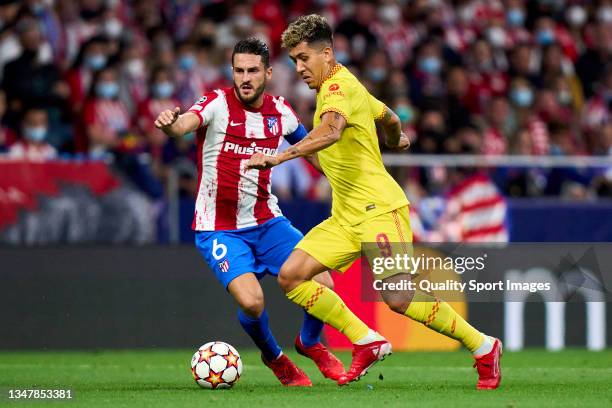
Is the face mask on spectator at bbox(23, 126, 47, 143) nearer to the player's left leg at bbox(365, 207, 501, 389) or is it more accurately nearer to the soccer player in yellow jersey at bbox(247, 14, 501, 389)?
the soccer player in yellow jersey at bbox(247, 14, 501, 389)

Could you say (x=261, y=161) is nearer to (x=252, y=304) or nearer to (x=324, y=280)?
(x=252, y=304)

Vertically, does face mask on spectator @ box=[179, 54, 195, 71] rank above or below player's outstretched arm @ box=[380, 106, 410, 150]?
above

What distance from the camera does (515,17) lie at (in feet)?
63.6

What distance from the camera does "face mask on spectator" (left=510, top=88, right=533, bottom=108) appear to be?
17.4m

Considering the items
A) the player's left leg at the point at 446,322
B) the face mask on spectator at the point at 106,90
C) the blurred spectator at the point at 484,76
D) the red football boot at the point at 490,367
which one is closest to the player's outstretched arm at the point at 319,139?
the player's left leg at the point at 446,322

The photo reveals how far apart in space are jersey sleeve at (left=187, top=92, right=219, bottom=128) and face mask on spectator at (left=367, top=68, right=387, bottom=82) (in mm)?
7396

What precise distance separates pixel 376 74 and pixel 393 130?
7.58m

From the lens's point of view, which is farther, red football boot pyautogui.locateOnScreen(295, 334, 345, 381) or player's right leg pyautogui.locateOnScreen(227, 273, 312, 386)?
red football boot pyautogui.locateOnScreen(295, 334, 345, 381)

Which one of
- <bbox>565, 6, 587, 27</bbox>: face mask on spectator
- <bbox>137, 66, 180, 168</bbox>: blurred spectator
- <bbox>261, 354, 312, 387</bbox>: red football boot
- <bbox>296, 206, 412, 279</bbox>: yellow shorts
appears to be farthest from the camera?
<bbox>565, 6, 587, 27</bbox>: face mask on spectator

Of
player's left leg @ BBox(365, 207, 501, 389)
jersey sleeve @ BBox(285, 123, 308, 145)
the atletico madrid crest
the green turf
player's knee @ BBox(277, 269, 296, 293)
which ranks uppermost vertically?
the atletico madrid crest

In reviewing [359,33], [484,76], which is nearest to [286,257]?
[359,33]

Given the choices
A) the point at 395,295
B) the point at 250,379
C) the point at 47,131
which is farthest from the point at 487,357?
the point at 47,131

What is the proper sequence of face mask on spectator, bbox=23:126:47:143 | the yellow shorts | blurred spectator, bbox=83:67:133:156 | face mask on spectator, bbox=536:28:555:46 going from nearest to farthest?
the yellow shorts, face mask on spectator, bbox=23:126:47:143, blurred spectator, bbox=83:67:133:156, face mask on spectator, bbox=536:28:555:46

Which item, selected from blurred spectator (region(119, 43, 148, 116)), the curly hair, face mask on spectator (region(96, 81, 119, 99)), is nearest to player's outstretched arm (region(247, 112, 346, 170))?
the curly hair
